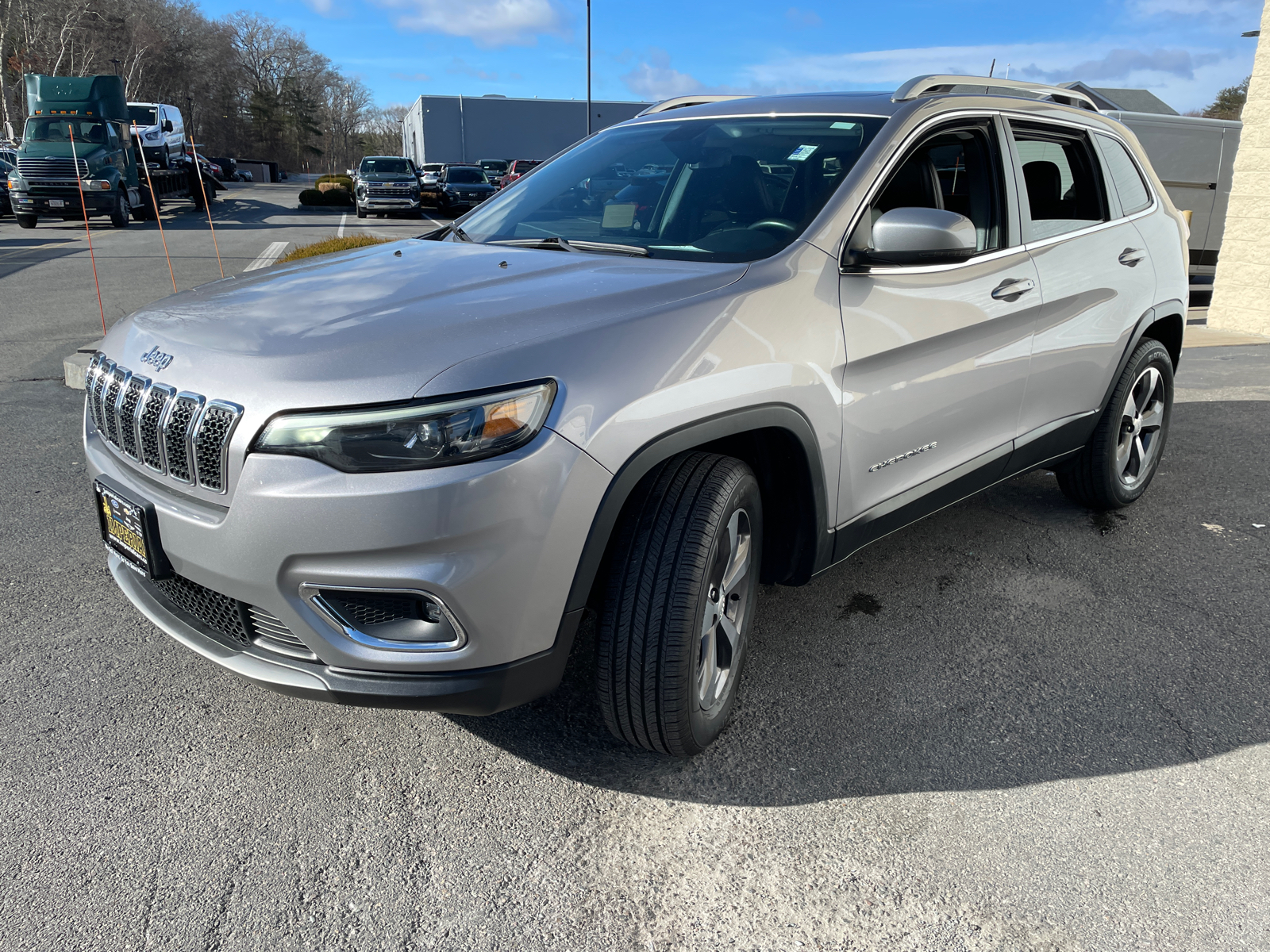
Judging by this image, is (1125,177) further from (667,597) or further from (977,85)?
(667,597)

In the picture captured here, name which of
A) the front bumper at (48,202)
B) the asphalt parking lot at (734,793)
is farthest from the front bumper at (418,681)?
the front bumper at (48,202)

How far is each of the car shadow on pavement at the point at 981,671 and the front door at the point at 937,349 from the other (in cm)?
48

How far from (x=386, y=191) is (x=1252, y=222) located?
2412 cm

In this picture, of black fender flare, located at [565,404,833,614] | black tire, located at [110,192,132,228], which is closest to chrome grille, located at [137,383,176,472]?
black fender flare, located at [565,404,833,614]

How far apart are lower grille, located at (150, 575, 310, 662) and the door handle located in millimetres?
2462

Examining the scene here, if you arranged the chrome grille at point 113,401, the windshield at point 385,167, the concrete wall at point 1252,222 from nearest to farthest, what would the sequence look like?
1. the chrome grille at point 113,401
2. the concrete wall at point 1252,222
3. the windshield at point 385,167

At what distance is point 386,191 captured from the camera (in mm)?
28547

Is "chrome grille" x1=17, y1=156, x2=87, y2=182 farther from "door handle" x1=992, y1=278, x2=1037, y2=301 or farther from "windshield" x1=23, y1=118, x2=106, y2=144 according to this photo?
"door handle" x1=992, y1=278, x2=1037, y2=301

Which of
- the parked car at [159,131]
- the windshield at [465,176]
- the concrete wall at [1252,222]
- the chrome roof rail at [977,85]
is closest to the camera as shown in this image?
the chrome roof rail at [977,85]

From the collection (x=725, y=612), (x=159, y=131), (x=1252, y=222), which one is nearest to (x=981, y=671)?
(x=725, y=612)

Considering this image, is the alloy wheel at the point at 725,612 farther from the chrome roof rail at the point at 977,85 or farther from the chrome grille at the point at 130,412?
the chrome roof rail at the point at 977,85

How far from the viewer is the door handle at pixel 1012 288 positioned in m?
3.16

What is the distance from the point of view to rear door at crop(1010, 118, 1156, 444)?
345 centimetres

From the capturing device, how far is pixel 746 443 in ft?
8.49
